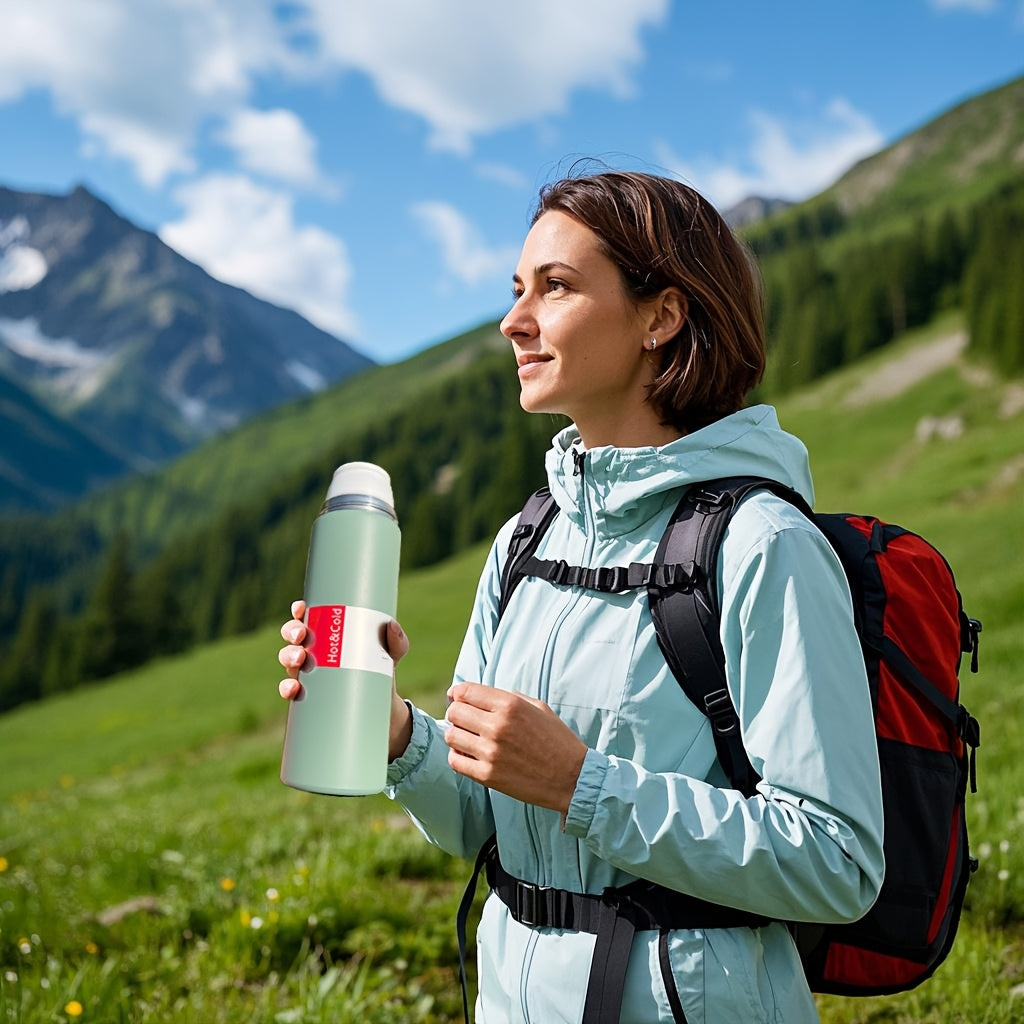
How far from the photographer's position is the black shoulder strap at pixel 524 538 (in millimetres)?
2771

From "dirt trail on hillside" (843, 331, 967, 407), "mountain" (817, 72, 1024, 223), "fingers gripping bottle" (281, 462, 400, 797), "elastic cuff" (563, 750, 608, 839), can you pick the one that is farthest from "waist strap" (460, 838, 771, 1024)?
"mountain" (817, 72, 1024, 223)

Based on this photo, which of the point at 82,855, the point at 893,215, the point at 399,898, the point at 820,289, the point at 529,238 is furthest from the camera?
the point at 893,215

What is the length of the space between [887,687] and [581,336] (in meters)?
1.11

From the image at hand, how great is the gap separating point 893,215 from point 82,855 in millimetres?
185924

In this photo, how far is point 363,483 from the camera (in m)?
2.63

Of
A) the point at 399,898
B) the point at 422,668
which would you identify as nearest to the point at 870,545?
the point at 399,898

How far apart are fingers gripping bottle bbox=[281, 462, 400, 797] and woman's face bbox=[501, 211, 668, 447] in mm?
520

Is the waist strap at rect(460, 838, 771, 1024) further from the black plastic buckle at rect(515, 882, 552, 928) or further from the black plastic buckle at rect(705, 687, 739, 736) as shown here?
the black plastic buckle at rect(705, 687, 739, 736)

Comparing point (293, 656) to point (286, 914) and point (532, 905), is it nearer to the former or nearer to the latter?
point (532, 905)

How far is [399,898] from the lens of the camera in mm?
6070

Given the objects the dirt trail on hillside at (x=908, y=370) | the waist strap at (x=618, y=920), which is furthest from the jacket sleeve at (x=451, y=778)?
the dirt trail on hillside at (x=908, y=370)

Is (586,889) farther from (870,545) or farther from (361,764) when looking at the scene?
(870,545)

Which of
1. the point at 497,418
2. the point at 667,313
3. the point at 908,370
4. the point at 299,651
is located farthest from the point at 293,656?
the point at 497,418

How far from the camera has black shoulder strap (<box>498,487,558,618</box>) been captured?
2.77 m
